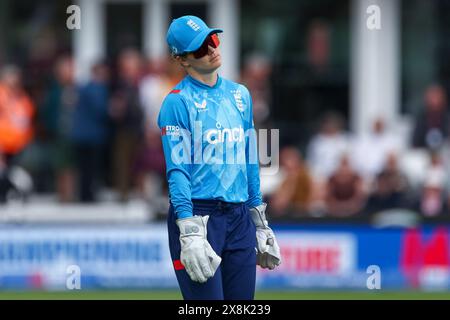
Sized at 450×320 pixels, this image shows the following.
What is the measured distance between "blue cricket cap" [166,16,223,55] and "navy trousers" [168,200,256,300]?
80cm

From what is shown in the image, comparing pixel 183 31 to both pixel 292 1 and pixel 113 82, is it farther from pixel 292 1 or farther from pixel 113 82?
pixel 292 1

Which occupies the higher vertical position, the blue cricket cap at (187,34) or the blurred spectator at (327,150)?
the blue cricket cap at (187,34)

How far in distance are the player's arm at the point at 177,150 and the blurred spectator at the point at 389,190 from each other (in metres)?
9.09

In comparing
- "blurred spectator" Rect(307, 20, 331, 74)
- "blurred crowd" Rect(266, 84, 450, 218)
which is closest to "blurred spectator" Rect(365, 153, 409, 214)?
"blurred crowd" Rect(266, 84, 450, 218)

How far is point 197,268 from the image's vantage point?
664cm

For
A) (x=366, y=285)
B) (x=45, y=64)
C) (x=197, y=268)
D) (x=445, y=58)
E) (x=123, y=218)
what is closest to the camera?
(x=197, y=268)

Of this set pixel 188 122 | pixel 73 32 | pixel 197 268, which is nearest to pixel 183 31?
pixel 188 122

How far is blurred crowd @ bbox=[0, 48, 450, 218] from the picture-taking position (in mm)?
15773

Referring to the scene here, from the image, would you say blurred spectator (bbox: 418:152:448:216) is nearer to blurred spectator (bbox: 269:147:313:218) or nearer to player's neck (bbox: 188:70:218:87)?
blurred spectator (bbox: 269:147:313:218)

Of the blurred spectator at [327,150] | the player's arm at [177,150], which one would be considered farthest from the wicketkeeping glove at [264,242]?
the blurred spectator at [327,150]

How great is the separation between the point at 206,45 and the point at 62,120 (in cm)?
987

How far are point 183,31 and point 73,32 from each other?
38.8 feet

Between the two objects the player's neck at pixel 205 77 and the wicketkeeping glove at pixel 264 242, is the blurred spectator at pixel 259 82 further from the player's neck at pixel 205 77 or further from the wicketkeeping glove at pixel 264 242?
the player's neck at pixel 205 77

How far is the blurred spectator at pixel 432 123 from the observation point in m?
16.6
